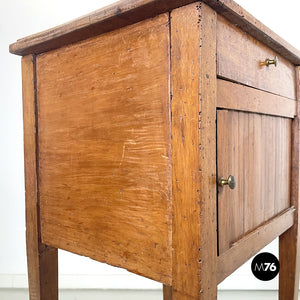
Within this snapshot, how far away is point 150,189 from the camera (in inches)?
30.0

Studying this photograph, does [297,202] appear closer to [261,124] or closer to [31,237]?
[261,124]

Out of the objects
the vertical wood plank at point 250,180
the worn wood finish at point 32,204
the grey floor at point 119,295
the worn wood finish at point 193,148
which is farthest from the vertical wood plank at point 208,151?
the grey floor at point 119,295

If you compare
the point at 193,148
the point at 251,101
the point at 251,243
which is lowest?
the point at 251,243

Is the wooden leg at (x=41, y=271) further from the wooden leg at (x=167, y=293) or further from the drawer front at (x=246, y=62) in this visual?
the drawer front at (x=246, y=62)

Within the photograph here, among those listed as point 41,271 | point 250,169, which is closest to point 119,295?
point 41,271

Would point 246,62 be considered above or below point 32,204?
above

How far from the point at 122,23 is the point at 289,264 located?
3.54 feet

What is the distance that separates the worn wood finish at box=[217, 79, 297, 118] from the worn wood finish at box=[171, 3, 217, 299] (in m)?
0.08

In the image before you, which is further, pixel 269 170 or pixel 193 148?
pixel 269 170

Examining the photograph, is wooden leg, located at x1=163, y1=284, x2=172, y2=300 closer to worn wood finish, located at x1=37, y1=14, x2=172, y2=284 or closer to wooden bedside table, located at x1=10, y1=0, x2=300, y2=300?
wooden bedside table, located at x1=10, y1=0, x2=300, y2=300

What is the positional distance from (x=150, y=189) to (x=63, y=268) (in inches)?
52.1

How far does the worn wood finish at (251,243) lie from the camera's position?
807 mm

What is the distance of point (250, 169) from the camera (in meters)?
0.97

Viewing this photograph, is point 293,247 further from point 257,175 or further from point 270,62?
point 270,62
